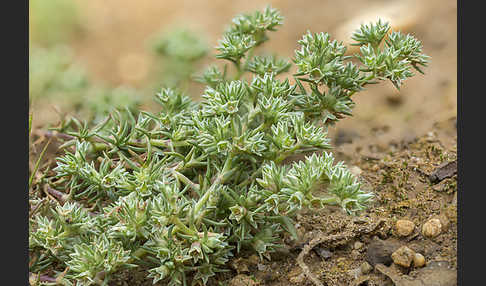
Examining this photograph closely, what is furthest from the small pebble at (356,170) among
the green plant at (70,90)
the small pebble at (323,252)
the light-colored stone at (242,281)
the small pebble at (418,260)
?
the green plant at (70,90)

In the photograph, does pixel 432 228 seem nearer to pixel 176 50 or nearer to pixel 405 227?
pixel 405 227

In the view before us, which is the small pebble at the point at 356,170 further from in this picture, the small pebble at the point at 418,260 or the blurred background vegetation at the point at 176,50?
the small pebble at the point at 418,260

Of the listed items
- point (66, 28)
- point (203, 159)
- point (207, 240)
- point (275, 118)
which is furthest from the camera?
point (66, 28)

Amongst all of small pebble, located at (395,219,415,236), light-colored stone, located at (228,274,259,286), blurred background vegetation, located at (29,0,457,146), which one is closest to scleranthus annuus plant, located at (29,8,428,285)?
light-colored stone, located at (228,274,259,286)

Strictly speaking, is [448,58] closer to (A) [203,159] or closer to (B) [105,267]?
(A) [203,159]

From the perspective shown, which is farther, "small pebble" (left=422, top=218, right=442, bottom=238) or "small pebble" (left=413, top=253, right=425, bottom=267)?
"small pebble" (left=422, top=218, right=442, bottom=238)

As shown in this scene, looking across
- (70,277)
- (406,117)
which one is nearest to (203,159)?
(70,277)

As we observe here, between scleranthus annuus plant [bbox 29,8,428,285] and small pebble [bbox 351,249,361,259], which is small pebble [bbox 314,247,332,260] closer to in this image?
small pebble [bbox 351,249,361,259]

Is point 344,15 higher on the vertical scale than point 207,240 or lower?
higher
